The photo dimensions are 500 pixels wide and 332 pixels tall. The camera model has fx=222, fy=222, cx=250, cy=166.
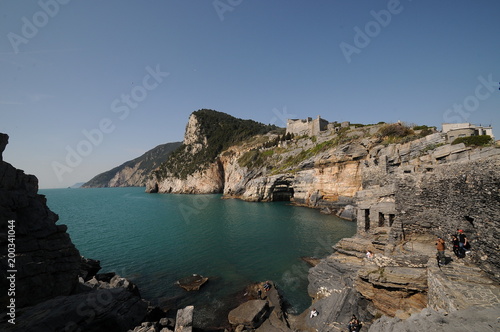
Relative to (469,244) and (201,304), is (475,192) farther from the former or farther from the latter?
(201,304)

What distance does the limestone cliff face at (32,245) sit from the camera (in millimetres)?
13359

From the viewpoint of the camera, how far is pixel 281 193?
75.8 meters

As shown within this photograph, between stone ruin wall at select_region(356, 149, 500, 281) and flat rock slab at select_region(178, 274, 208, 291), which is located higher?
stone ruin wall at select_region(356, 149, 500, 281)

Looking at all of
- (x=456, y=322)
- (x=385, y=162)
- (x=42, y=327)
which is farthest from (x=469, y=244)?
(x=385, y=162)

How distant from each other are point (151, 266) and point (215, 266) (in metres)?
7.53

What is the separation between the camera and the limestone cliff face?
13.4 meters

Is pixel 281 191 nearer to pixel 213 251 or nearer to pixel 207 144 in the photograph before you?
pixel 213 251

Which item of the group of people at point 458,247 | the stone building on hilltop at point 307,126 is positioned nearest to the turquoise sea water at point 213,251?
the group of people at point 458,247

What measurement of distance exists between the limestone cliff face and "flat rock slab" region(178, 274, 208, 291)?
332 inches

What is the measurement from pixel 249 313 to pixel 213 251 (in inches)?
584

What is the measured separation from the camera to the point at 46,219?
1614cm

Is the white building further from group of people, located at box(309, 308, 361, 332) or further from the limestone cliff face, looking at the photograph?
the limestone cliff face
